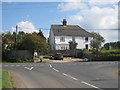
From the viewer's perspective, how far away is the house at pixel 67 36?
226 feet

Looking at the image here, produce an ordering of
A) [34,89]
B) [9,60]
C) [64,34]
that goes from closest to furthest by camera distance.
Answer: [34,89] → [9,60] → [64,34]

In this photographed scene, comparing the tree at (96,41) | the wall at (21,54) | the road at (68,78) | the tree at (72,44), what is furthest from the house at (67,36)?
the road at (68,78)

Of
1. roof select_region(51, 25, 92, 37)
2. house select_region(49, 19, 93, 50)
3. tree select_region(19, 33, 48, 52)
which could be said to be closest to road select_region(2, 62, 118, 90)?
tree select_region(19, 33, 48, 52)

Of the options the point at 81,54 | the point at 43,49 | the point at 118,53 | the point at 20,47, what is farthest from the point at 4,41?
the point at 118,53

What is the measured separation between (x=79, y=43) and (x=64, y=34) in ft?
16.4

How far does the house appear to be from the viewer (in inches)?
2714

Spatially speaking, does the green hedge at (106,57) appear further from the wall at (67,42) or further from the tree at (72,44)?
the wall at (67,42)

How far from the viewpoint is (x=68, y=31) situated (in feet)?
232

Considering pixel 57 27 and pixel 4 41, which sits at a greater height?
pixel 57 27

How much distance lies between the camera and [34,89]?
12.3 m

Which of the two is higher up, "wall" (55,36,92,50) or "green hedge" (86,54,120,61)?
"wall" (55,36,92,50)

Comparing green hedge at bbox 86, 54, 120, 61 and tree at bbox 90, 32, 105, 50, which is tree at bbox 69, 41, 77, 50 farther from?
green hedge at bbox 86, 54, 120, 61

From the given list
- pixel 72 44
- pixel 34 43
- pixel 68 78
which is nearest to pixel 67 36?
pixel 72 44

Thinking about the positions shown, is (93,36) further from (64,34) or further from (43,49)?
(43,49)
